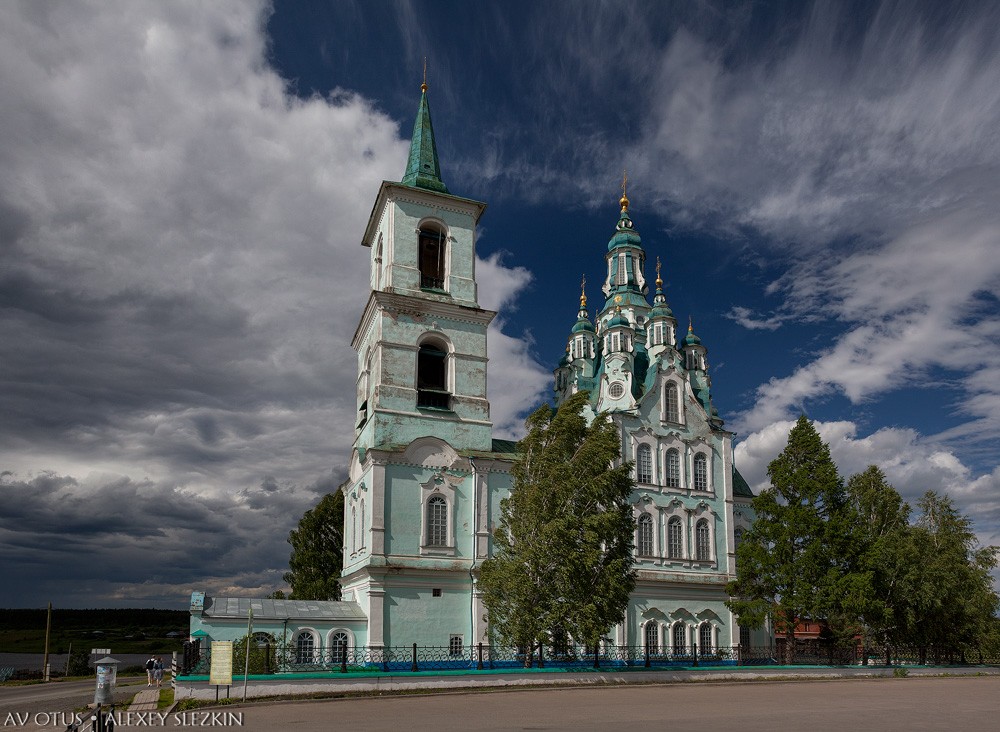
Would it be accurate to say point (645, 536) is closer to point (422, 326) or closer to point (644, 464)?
point (644, 464)

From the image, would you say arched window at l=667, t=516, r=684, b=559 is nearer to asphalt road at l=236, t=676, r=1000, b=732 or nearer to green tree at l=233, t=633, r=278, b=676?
asphalt road at l=236, t=676, r=1000, b=732

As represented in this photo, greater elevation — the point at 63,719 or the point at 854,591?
the point at 854,591

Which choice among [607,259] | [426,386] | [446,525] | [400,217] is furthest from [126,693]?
[607,259]

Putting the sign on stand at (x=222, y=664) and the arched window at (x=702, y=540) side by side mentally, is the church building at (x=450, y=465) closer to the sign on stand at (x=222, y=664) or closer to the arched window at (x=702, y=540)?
the arched window at (x=702, y=540)

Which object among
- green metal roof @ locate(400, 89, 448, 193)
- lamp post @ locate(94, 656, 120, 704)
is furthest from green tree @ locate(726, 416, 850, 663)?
lamp post @ locate(94, 656, 120, 704)

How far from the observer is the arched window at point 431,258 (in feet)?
101

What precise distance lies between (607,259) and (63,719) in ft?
121

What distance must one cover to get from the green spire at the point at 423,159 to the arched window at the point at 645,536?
16.6m

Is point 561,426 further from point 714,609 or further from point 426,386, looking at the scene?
point 714,609

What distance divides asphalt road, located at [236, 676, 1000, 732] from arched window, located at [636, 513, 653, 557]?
1107 centimetres

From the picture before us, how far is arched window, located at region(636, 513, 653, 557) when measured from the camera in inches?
1350

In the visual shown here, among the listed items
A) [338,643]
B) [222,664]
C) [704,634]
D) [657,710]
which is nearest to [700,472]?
[704,634]

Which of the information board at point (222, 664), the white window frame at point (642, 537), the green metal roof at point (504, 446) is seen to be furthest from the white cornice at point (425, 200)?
the information board at point (222, 664)

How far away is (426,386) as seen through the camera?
30000mm
